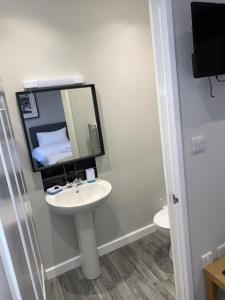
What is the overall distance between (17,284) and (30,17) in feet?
6.38

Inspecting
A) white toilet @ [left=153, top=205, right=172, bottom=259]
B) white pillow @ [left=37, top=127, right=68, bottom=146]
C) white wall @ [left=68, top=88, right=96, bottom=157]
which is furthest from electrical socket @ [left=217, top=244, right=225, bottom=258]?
white pillow @ [left=37, top=127, right=68, bottom=146]

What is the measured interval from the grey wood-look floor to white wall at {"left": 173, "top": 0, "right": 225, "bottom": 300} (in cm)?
47

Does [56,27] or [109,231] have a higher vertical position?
[56,27]

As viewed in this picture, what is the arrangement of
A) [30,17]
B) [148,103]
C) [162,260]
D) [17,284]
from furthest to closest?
[148,103]
[162,260]
[30,17]
[17,284]

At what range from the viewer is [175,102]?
1307mm

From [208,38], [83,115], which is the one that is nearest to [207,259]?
[208,38]

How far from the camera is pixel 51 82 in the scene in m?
2.02

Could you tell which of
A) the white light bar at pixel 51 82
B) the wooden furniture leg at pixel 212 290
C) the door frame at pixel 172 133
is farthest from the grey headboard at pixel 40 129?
the wooden furniture leg at pixel 212 290

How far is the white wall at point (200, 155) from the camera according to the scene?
1.29 meters

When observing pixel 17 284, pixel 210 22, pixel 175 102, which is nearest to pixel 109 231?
pixel 175 102

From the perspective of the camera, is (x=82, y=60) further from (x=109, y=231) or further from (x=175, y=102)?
(x=109, y=231)

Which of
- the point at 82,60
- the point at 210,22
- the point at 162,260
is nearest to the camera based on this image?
the point at 210,22

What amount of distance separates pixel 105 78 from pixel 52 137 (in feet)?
2.46

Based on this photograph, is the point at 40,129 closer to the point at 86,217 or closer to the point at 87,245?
the point at 86,217
